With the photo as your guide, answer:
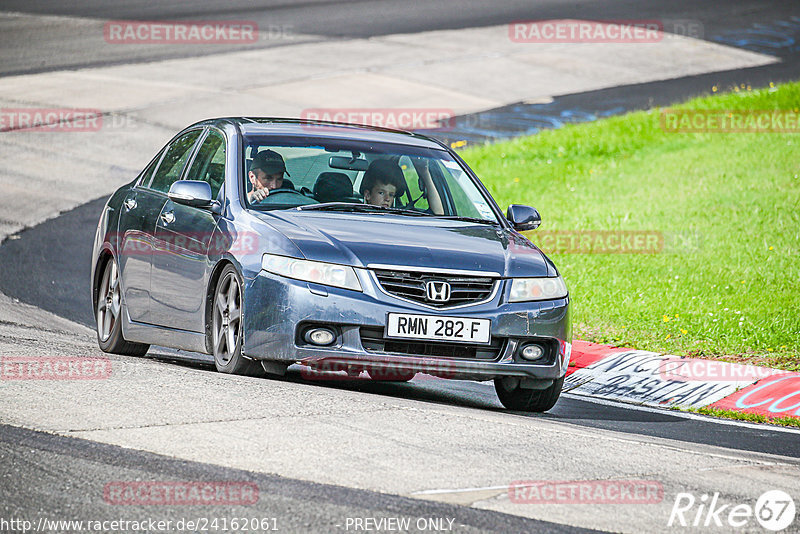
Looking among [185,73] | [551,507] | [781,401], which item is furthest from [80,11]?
[551,507]

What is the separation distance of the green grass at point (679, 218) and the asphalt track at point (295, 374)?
171 cm

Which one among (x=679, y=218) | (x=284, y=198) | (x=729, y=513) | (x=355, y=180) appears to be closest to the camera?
(x=729, y=513)

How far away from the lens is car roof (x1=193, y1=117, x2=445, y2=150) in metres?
8.59

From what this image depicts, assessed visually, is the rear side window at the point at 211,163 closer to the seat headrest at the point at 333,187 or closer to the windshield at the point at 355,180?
the windshield at the point at 355,180

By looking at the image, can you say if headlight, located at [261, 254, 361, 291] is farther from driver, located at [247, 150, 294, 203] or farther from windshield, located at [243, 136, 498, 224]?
driver, located at [247, 150, 294, 203]

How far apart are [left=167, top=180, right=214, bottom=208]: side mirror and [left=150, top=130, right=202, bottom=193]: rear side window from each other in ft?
2.94

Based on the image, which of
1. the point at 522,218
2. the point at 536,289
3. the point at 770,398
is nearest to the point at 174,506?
the point at 536,289

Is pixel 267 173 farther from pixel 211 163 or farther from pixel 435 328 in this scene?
pixel 435 328

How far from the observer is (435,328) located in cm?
715

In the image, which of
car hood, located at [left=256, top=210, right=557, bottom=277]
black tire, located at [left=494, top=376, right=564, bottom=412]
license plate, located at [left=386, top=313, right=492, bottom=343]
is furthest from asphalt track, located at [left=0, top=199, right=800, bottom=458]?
car hood, located at [left=256, top=210, right=557, bottom=277]

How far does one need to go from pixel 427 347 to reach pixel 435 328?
142 millimetres

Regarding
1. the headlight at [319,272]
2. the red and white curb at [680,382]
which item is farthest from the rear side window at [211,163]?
the red and white curb at [680,382]

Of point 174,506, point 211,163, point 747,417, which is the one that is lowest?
point 747,417

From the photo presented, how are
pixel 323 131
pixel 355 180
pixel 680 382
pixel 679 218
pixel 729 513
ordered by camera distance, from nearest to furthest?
1. pixel 729 513
2. pixel 355 180
3. pixel 323 131
4. pixel 680 382
5. pixel 679 218
